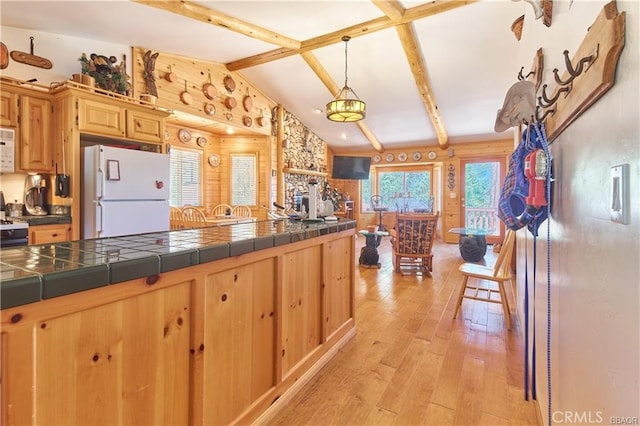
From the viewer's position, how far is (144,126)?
3.65m

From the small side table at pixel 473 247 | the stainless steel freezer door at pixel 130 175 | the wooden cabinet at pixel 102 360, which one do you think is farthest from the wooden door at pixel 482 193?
the wooden cabinet at pixel 102 360

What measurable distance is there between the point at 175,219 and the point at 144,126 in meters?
1.86

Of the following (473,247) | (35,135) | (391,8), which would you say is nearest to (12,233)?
(35,135)

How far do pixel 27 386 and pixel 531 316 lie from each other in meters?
2.25

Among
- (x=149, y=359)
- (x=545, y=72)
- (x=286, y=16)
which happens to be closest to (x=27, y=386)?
(x=149, y=359)

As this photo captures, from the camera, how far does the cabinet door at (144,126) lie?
11.5 feet

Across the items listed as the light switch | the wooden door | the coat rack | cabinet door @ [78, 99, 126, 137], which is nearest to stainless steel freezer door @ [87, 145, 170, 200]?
cabinet door @ [78, 99, 126, 137]

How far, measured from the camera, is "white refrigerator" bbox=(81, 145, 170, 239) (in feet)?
9.84

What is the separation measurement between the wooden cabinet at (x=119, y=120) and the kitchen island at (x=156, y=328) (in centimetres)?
238

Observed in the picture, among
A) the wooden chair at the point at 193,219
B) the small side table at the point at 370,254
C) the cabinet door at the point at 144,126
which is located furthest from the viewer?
the small side table at the point at 370,254

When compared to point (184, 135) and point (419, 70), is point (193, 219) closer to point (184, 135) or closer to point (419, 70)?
point (184, 135)

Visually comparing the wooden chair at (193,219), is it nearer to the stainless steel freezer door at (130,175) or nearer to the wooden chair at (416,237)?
the stainless steel freezer door at (130,175)

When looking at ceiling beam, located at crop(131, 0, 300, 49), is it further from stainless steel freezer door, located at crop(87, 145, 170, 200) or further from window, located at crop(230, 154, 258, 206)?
window, located at crop(230, 154, 258, 206)
